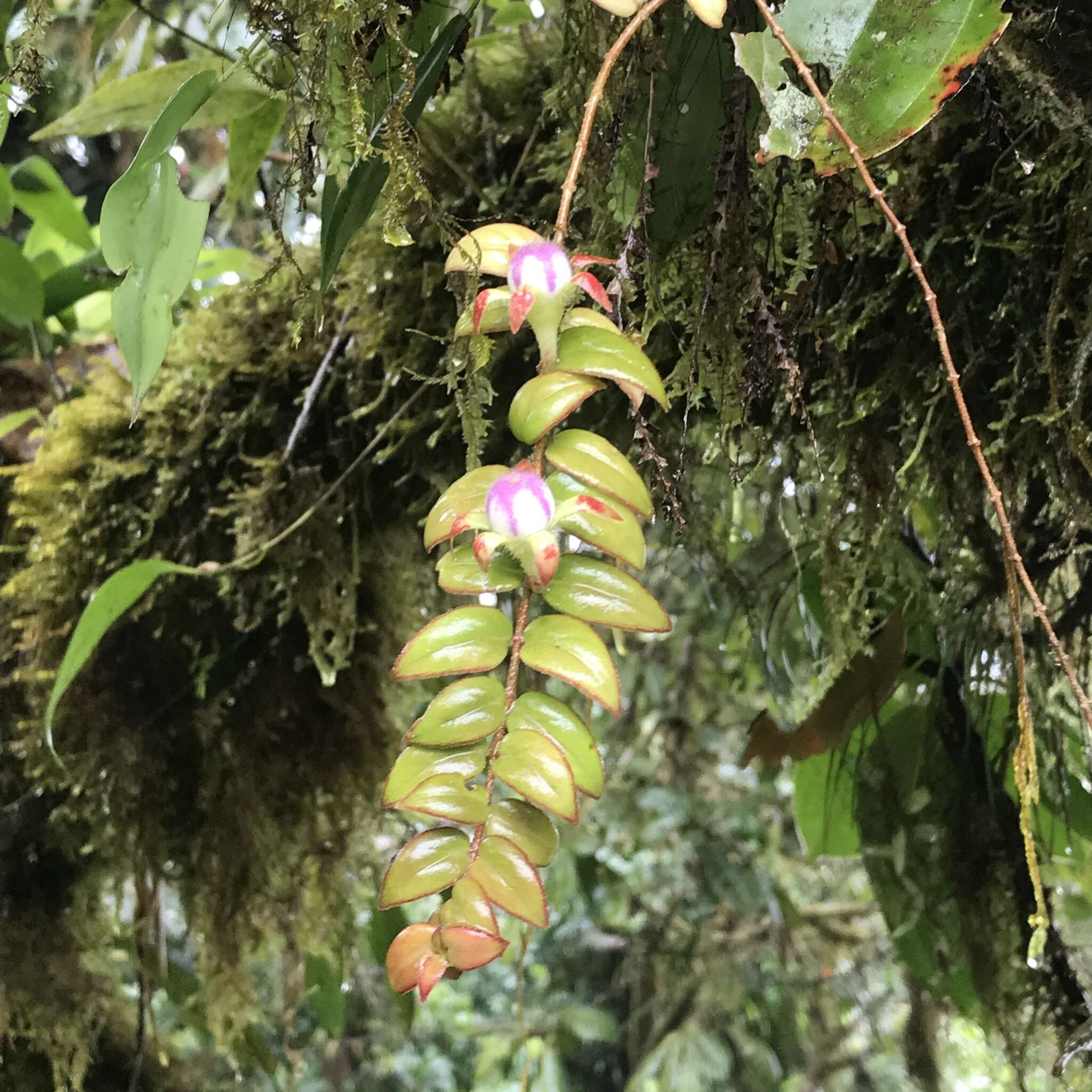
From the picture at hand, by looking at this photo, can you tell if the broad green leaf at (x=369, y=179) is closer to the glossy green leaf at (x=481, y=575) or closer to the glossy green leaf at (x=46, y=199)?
the glossy green leaf at (x=481, y=575)

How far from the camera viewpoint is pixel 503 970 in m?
2.04

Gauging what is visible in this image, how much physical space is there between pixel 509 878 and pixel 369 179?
1.16 feet

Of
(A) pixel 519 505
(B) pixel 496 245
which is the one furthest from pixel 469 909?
(B) pixel 496 245

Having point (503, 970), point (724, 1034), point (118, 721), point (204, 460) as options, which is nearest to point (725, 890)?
point (724, 1034)

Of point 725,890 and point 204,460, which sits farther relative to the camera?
point 725,890

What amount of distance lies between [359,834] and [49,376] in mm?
642

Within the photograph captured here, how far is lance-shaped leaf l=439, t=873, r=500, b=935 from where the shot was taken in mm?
255

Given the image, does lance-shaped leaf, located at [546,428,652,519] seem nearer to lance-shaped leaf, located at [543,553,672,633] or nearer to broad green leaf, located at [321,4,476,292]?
lance-shaped leaf, located at [543,553,672,633]

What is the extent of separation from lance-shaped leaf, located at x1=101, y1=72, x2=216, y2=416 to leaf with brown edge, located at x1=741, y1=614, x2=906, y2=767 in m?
0.57

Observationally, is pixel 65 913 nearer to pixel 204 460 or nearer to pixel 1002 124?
pixel 204 460

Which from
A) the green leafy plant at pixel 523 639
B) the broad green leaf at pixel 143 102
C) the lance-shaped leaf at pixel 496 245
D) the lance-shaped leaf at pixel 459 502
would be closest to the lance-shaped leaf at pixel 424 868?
the green leafy plant at pixel 523 639

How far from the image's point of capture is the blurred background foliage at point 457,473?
446mm

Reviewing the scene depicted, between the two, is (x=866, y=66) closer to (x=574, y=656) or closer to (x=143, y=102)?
(x=574, y=656)

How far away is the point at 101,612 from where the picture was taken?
0.57 m
